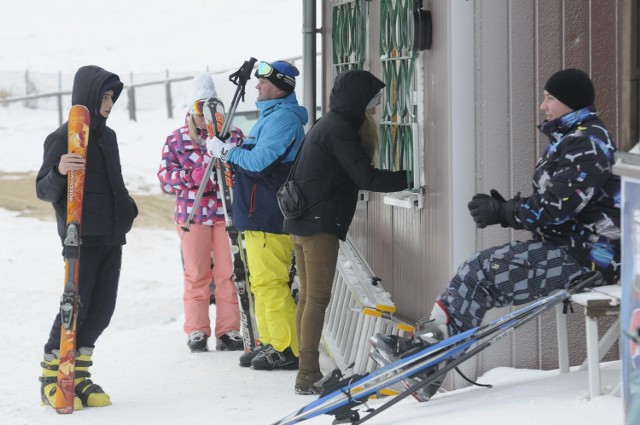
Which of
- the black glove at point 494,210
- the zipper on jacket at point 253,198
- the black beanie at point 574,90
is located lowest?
the zipper on jacket at point 253,198

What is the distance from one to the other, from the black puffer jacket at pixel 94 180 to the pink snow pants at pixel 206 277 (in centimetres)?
135

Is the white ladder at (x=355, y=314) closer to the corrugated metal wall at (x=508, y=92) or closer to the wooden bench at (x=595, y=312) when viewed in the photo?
the corrugated metal wall at (x=508, y=92)

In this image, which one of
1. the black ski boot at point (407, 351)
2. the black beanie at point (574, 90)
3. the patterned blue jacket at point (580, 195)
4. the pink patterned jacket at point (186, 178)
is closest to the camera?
the patterned blue jacket at point (580, 195)

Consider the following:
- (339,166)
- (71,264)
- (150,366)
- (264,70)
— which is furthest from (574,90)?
(150,366)

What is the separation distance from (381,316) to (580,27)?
5.79 ft

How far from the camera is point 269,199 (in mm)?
6750

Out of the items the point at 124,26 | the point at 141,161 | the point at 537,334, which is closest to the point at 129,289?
the point at 537,334

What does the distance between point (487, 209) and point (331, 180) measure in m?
1.27

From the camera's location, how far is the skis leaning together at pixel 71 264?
6.02 m

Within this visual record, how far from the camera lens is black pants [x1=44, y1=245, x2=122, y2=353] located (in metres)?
6.19

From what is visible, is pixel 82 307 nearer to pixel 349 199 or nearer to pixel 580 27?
pixel 349 199

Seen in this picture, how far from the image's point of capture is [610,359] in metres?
5.62

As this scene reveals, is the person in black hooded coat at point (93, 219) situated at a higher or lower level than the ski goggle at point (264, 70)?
lower

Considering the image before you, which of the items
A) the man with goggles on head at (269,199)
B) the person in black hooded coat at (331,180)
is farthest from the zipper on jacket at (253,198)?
the person in black hooded coat at (331,180)
